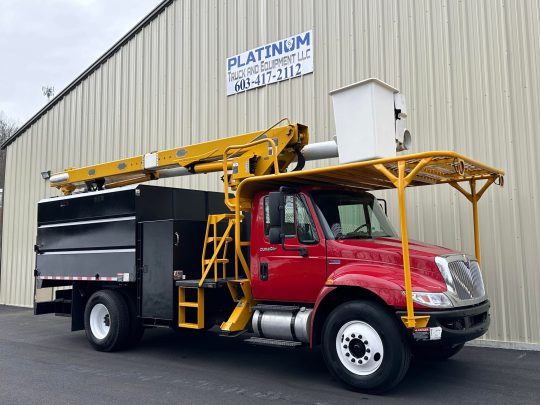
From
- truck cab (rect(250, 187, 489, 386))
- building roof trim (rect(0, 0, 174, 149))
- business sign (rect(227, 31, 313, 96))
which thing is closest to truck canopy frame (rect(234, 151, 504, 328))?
truck cab (rect(250, 187, 489, 386))

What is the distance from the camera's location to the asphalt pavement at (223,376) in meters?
5.95

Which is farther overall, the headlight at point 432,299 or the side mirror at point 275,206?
the side mirror at point 275,206

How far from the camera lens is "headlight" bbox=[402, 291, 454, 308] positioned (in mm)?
5754

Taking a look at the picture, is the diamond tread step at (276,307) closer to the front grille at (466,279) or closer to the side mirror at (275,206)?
the side mirror at (275,206)

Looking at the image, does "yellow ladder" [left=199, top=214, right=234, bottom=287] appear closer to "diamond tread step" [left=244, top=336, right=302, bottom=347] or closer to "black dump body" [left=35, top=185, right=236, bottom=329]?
"black dump body" [left=35, top=185, right=236, bottom=329]

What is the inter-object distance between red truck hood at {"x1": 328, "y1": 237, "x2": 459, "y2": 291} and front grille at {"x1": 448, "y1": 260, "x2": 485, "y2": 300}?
0.22 meters

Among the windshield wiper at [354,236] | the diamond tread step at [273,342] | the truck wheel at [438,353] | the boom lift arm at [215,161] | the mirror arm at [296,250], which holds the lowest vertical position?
the truck wheel at [438,353]

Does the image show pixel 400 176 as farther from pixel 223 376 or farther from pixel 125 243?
pixel 125 243

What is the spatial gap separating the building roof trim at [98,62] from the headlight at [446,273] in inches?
464

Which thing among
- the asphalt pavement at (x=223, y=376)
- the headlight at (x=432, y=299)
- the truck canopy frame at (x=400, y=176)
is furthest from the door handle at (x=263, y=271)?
the headlight at (x=432, y=299)

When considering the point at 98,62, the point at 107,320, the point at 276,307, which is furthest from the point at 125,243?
the point at 98,62

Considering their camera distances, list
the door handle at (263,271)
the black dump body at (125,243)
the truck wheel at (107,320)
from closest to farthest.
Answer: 1. the door handle at (263,271)
2. the black dump body at (125,243)
3. the truck wheel at (107,320)

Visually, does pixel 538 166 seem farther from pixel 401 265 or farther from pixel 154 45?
pixel 154 45

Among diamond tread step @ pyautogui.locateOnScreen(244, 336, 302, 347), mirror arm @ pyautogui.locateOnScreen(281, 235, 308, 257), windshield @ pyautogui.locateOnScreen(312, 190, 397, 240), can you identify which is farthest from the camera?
windshield @ pyautogui.locateOnScreen(312, 190, 397, 240)
